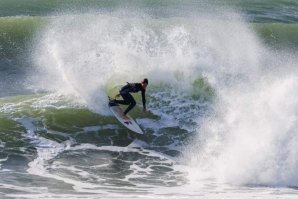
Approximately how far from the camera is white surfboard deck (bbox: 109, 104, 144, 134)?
15539 millimetres

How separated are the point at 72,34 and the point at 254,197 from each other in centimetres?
1245

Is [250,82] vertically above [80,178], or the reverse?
[250,82]

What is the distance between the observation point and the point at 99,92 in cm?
1667

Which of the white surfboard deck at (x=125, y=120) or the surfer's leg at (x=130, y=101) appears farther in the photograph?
the white surfboard deck at (x=125, y=120)

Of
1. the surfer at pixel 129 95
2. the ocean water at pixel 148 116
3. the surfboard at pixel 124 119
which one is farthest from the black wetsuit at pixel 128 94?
the ocean water at pixel 148 116

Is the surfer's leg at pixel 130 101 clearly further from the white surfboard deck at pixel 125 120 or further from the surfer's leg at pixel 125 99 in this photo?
the white surfboard deck at pixel 125 120

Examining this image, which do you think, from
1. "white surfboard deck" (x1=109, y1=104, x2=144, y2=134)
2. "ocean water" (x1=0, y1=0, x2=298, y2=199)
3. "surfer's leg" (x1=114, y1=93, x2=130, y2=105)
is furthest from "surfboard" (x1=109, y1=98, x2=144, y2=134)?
"surfer's leg" (x1=114, y1=93, x2=130, y2=105)

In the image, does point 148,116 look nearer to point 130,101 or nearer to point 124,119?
point 124,119

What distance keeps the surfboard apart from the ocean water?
0.55 ft

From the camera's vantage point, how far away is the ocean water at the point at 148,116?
12516mm

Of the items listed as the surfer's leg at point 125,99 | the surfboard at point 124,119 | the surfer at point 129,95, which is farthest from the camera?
the surfboard at point 124,119

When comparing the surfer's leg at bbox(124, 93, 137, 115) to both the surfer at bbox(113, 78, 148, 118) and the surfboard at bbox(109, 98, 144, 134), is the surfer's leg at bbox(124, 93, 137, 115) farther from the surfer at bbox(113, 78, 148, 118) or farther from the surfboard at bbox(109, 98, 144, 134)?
the surfboard at bbox(109, 98, 144, 134)

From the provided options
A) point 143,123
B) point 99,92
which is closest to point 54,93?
point 99,92

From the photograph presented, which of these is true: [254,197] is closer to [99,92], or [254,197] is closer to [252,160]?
[252,160]
